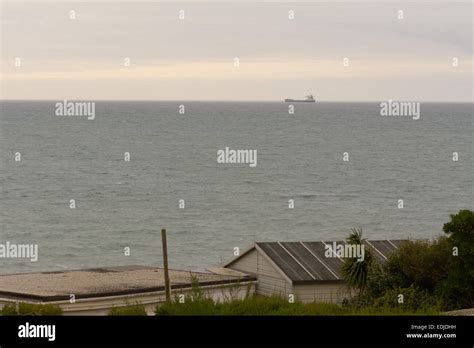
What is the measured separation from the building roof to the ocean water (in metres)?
21.5

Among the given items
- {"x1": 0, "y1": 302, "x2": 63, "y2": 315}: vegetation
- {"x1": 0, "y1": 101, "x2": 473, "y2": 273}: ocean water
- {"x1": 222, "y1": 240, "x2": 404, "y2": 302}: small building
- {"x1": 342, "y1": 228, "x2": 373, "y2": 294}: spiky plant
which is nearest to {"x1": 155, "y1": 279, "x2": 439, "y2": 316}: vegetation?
{"x1": 0, "y1": 302, "x2": 63, "y2": 315}: vegetation

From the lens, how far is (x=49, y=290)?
30.3 m

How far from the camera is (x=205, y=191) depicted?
92.6 meters

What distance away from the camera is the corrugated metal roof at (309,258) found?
33125 millimetres

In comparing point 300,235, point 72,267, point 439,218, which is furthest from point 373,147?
point 72,267

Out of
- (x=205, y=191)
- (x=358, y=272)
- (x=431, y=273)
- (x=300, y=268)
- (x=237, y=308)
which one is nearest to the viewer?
(x=237, y=308)

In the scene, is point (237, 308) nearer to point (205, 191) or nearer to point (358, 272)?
point (358, 272)

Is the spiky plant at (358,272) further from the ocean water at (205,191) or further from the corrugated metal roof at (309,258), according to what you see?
the ocean water at (205,191)

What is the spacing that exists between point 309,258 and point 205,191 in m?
57.9

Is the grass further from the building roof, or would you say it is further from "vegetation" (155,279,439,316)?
the building roof

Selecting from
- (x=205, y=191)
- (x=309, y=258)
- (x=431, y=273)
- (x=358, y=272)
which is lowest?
(x=431, y=273)

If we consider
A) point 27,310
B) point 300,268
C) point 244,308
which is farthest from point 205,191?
point 244,308
